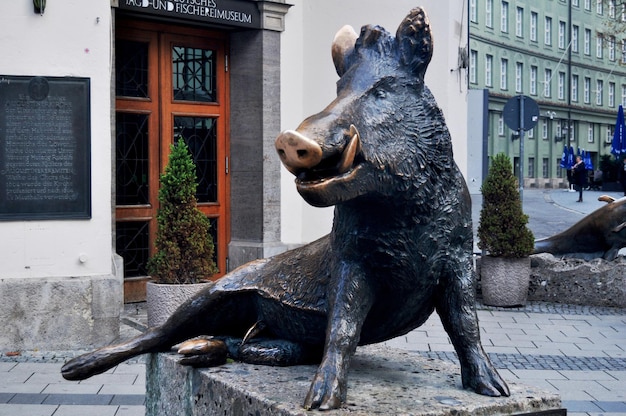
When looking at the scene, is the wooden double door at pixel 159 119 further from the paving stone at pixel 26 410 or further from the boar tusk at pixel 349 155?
the boar tusk at pixel 349 155

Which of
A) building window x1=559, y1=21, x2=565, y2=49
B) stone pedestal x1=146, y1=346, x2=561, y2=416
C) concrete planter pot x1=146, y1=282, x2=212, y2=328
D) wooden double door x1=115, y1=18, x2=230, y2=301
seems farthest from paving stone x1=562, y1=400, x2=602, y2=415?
building window x1=559, y1=21, x2=565, y2=49

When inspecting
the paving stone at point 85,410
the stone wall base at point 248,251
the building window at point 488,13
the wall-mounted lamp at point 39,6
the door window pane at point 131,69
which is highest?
the building window at point 488,13

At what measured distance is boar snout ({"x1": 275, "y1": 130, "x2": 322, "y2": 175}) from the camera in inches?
85.1

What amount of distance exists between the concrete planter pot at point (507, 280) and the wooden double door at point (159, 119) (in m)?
3.29

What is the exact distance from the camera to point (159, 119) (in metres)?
9.95

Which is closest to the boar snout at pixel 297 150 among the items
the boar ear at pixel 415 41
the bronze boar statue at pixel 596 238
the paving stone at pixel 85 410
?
the boar ear at pixel 415 41

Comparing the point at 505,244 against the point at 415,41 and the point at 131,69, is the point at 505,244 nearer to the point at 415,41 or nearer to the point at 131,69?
the point at 131,69

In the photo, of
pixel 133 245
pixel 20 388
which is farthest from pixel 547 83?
pixel 20 388

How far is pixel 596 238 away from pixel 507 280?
1724 millimetres

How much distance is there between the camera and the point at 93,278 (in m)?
7.79

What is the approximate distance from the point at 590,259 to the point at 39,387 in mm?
7305

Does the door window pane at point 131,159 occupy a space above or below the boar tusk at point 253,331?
above

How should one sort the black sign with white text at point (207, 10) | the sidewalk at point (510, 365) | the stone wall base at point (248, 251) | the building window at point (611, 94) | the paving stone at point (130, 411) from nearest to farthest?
the paving stone at point (130, 411) → the sidewalk at point (510, 365) → the black sign with white text at point (207, 10) → the stone wall base at point (248, 251) → the building window at point (611, 94)

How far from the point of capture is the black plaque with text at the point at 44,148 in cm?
764
